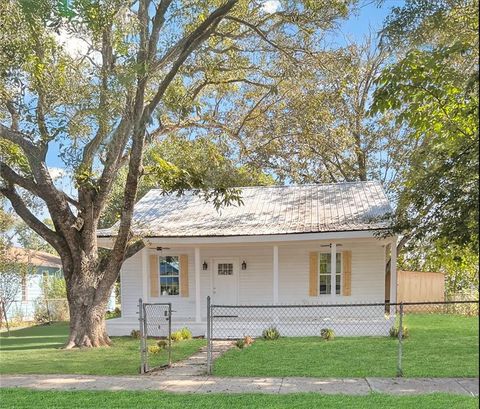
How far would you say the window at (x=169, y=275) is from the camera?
52.2 feet

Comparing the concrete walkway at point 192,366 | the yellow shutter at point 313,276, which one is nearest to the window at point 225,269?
the yellow shutter at point 313,276

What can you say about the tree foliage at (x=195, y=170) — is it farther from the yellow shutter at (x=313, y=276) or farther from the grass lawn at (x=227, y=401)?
the grass lawn at (x=227, y=401)

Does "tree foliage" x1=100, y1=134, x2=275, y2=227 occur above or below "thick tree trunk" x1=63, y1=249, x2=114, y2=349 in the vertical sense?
above

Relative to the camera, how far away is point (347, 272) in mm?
14852

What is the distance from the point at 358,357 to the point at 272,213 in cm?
684

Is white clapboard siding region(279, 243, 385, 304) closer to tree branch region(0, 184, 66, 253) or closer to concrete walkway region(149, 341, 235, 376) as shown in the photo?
concrete walkway region(149, 341, 235, 376)

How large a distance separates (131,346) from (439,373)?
7531 millimetres

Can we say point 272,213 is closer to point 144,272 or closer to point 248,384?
point 144,272

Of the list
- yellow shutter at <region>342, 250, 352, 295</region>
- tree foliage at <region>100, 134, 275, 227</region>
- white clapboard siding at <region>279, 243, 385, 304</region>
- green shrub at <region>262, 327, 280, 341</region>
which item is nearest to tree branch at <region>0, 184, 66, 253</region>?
tree foliage at <region>100, 134, 275, 227</region>

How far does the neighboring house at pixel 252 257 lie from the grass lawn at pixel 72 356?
85.6 inches

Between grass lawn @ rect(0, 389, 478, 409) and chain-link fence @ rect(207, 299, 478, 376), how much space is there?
1.49 m

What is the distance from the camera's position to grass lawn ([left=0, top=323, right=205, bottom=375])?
878cm

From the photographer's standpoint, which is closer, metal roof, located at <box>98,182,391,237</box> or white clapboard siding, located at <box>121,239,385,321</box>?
metal roof, located at <box>98,182,391,237</box>

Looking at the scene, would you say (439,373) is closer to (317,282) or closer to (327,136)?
(317,282)
